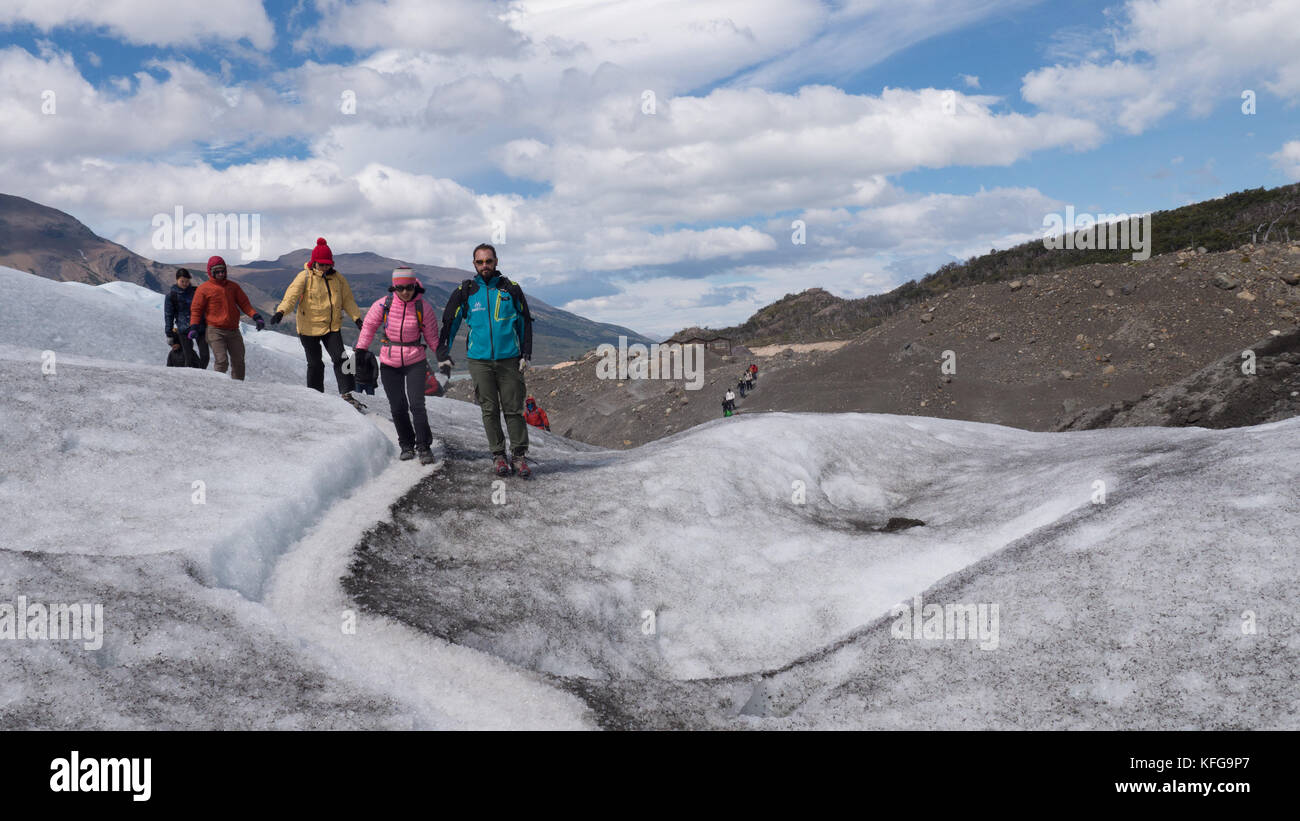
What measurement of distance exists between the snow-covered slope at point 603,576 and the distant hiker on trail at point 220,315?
2548 mm

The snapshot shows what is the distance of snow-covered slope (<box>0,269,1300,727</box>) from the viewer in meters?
6.16

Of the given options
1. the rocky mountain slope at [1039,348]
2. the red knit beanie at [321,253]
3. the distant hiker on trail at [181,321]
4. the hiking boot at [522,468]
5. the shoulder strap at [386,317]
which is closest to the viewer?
the shoulder strap at [386,317]

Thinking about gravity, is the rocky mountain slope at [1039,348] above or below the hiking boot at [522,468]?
above

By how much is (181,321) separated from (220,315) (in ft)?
11.8

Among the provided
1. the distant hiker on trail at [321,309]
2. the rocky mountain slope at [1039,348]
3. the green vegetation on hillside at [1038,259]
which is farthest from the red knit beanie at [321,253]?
the green vegetation on hillside at [1038,259]

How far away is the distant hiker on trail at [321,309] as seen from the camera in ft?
47.0

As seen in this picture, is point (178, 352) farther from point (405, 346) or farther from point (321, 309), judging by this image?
point (405, 346)

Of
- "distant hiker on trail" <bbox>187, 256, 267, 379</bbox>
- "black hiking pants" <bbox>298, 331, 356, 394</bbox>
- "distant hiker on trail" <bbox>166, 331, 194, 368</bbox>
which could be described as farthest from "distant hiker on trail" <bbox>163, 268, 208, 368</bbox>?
"black hiking pants" <bbox>298, 331, 356, 394</bbox>

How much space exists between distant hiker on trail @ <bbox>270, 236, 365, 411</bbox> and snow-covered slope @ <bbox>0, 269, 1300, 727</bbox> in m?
1.43

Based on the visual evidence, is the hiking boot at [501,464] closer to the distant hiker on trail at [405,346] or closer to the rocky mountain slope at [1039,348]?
the distant hiker on trail at [405,346]

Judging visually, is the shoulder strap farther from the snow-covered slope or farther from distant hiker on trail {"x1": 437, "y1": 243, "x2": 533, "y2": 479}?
the snow-covered slope

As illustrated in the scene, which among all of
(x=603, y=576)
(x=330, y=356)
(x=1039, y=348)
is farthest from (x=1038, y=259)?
(x=603, y=576)

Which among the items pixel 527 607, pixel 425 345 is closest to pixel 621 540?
pixel 527 607

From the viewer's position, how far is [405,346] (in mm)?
12062
